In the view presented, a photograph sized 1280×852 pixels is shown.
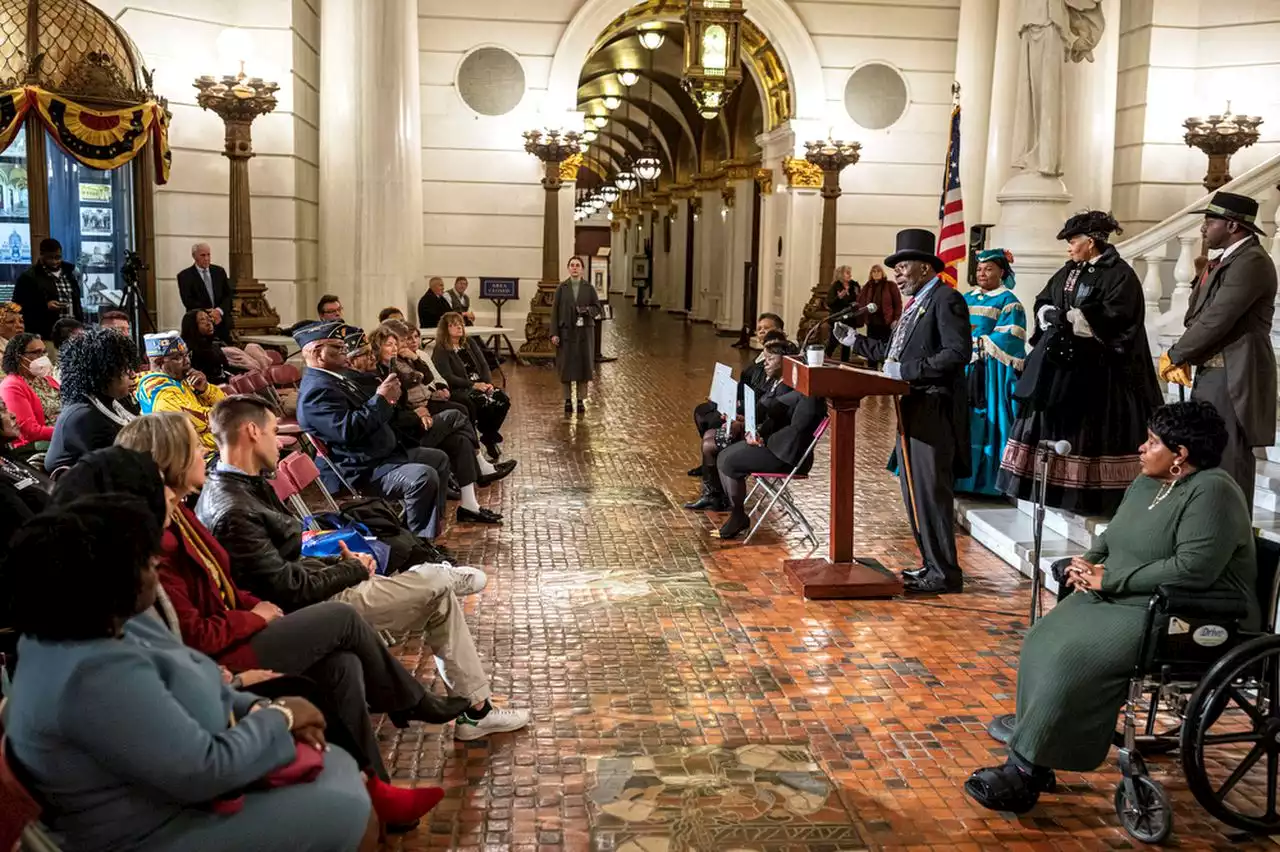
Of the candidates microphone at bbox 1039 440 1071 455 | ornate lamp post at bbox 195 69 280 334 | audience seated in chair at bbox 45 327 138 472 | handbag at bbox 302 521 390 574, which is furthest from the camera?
ornate lamp post at bbox 195 69 280 334

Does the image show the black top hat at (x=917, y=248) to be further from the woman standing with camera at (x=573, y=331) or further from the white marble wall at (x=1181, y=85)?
the white marble wall at (x=1181, y=85)

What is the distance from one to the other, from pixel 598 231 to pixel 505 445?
129ft

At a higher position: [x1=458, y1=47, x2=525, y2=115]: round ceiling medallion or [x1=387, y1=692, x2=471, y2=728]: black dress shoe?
[x1=458, y1=47, x2=525, y2=115]: round ceiling medallion

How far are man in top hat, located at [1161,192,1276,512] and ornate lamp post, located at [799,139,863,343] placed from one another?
12.2 metres

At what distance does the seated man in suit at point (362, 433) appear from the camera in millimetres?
6219

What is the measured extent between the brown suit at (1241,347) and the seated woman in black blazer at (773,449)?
6.60ft

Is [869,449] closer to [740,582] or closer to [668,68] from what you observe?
→ [740,582]

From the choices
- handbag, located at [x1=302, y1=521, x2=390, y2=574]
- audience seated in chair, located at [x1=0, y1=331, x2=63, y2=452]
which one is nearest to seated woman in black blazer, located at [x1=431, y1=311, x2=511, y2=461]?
audience seated in chair, located at [x1=0, y1=331, x2=63, y2=452]

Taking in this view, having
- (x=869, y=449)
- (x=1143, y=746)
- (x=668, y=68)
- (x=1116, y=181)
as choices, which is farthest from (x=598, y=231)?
(x=1143, y=746)

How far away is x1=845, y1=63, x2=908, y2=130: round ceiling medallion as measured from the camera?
18547 millimetres

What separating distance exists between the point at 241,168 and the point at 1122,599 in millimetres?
10695

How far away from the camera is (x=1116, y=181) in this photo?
16484 mm

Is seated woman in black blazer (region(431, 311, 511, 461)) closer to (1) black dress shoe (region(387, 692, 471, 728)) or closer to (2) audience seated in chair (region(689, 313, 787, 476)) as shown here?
(2) audience seated in chair (region(689, 313, 787, 476))

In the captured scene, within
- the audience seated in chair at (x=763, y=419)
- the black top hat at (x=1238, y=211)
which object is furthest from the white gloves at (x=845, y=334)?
the black top hat at (x=1238, y=211)
